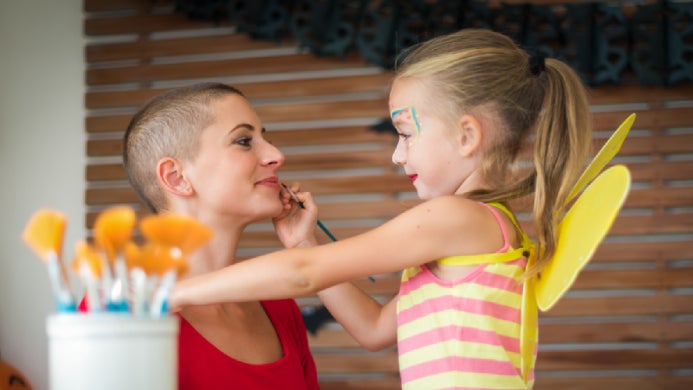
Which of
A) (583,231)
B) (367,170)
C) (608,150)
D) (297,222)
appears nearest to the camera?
(583,231)

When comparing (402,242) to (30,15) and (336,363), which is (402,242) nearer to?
(336,363)

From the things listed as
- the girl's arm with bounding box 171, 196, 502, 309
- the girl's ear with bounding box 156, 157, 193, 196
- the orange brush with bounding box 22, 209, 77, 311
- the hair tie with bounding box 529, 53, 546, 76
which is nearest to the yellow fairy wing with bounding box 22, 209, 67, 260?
the orange brush with bounding box 22, 209, 77, 311

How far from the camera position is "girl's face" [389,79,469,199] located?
1378mm

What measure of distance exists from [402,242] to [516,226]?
9.8 inches

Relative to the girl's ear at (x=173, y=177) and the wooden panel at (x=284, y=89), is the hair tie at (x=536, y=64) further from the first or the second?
the wooden panel at (x=284, y=89)

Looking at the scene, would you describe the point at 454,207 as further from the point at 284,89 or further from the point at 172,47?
the point at 172,47

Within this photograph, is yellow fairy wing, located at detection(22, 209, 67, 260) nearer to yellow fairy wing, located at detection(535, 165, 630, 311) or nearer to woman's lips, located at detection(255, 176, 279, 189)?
yellow fairy wing, located at detection(535, 165, 630, 311)

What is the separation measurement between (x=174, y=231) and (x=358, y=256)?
1.46 ft

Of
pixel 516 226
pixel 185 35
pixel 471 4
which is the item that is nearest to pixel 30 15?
pixel 185 35

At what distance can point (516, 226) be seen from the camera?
136 centimetres

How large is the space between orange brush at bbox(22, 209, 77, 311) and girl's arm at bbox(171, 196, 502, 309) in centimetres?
25

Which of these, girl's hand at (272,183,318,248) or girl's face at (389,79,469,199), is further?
girl's hand at (272,183,318,248)

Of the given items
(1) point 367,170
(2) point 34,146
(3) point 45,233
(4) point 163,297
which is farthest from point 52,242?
(2) point 34,146

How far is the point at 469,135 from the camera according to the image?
1.38 m
